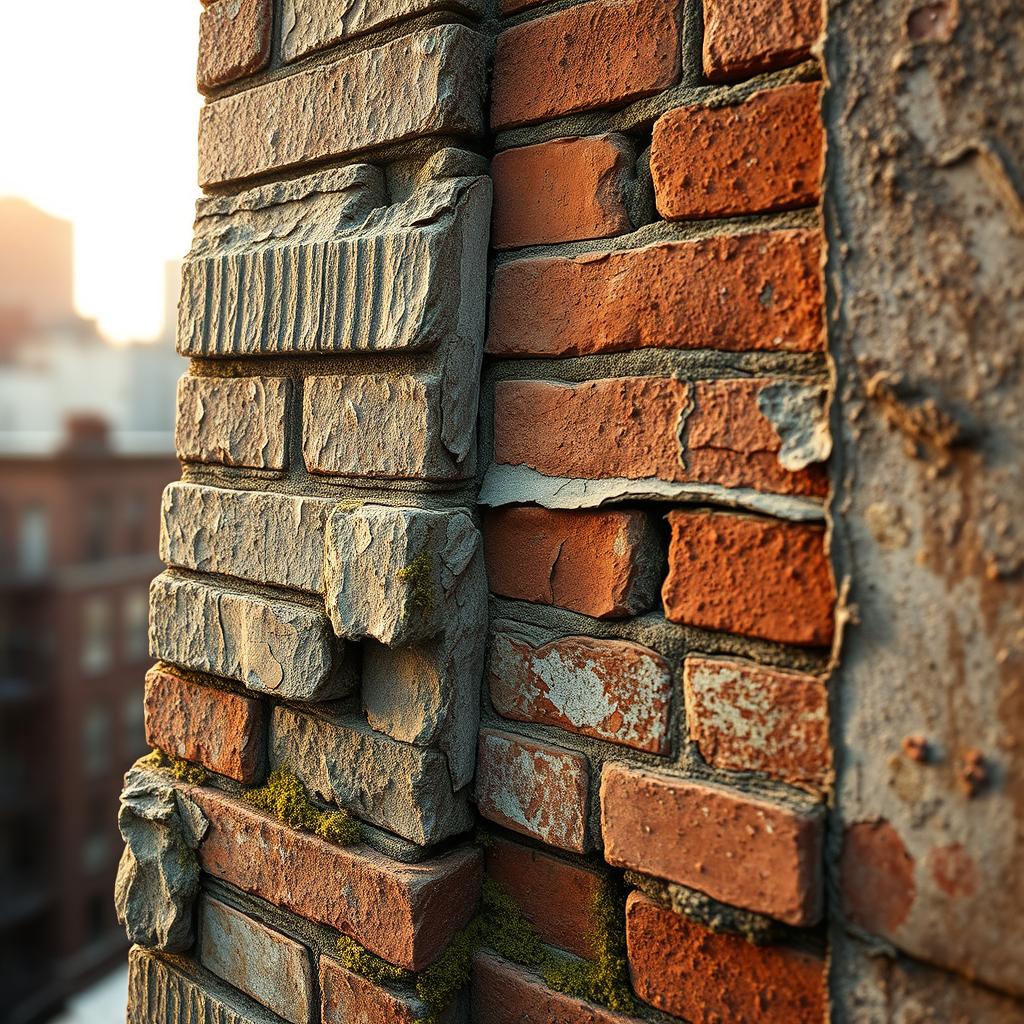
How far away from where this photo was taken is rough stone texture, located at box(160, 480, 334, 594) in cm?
78

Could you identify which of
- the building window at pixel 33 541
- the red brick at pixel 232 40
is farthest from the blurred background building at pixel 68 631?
the red brick at pixel 232 40

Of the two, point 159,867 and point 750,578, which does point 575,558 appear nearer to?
point 750,578

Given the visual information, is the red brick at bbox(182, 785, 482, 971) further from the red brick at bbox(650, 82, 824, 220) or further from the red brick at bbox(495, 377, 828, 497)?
the red brick at bbox(650, 82, 824, 220)

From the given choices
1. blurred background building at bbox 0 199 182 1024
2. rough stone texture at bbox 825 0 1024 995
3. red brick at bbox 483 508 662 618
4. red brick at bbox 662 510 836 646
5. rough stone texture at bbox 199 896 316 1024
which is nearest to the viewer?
rough stone texture at bbox 825 0 1024 995

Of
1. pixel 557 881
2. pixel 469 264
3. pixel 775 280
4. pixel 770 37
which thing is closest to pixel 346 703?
pixel 557 881

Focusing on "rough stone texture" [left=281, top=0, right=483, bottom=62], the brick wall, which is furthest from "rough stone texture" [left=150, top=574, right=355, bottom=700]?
"rough stone texture" [left=281, top=0, right=483, bottom=62]

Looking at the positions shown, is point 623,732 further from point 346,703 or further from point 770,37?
point 770,37

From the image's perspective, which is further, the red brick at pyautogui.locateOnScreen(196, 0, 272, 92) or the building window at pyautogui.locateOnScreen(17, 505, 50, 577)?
the building window at pyautogui.locateOnScreen(17, 505, 50, 577)

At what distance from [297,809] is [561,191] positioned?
0.66 metres

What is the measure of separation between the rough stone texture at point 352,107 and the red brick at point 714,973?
2.36ft

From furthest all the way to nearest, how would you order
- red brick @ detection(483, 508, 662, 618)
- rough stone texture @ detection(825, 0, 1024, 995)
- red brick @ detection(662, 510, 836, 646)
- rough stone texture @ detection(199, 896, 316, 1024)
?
1. rough stone texture @ detection(199, 896, 316, 1024)
2. red brick @ detection(483, 508, 662, 618)
3. red brick @ detection(662, 510, 836, 646)
4. rough stone texture @ detection(825, 0, 1024, 995)

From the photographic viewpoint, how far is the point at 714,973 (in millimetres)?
633

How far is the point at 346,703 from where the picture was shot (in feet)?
2.64

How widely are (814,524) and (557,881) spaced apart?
0.41 meters
